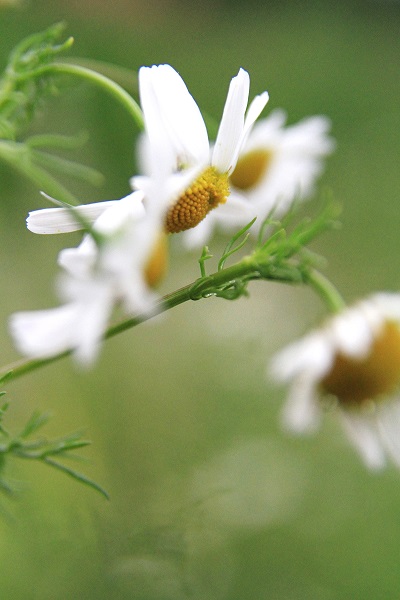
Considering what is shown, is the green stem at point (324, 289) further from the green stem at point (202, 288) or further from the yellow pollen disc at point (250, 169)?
the yellow pollen disc at point (250, 169)

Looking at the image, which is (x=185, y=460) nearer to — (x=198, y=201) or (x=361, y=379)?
(x=361, y=379)

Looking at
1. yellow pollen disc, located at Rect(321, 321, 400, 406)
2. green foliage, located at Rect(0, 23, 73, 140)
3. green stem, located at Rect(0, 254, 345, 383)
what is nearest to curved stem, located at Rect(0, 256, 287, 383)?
green stem, located at Rect(0, 254, 345, 383)

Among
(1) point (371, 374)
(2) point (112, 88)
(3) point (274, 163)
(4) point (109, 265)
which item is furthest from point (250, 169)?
(4) point (109, 265)

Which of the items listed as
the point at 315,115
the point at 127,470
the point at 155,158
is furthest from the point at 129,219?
the point at 315,115

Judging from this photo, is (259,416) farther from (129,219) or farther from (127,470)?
(129,219)

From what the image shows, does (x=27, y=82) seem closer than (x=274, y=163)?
Yes

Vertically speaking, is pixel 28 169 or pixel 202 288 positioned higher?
pixel 28 169

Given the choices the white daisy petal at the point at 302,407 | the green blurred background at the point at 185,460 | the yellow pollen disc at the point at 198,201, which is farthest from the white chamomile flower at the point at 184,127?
the white daisy petal at the point at 302,407
